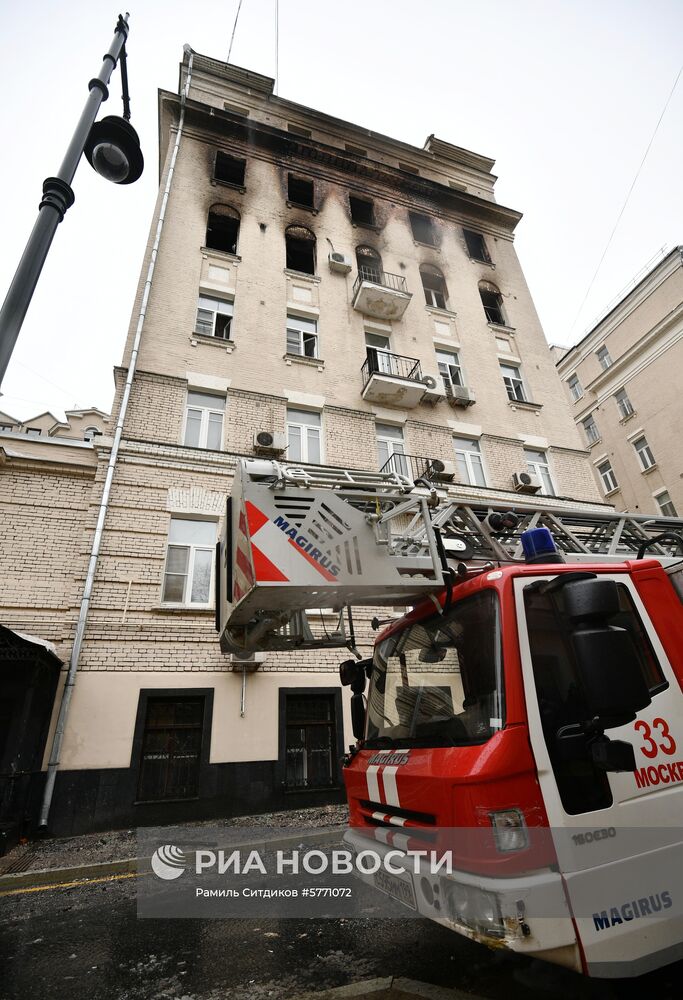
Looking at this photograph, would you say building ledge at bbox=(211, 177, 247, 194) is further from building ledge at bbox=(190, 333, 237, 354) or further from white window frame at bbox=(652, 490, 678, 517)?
white window frame at bbox=(652, 490, 678, 517)

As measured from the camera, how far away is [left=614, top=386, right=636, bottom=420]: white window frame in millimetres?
25903

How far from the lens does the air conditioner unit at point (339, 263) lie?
1623cm

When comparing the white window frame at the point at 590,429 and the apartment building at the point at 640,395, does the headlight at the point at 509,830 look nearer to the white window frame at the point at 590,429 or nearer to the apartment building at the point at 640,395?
the apartment building at the point at 640,395

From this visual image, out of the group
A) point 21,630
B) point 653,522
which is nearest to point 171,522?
point 21,630

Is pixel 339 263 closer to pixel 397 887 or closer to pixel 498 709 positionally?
pixel 498 709

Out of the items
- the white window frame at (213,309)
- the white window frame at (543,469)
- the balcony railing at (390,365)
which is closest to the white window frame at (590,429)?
the white window frame at (543,469)

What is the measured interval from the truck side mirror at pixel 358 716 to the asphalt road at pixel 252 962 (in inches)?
57.6

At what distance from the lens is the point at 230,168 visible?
17328mm

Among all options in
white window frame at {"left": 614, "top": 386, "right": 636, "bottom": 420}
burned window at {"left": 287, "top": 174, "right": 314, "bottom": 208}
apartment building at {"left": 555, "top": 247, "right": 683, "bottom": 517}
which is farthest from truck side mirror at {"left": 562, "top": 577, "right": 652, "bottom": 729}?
white window frame at {"left": 614, "top": 386, "right": 636, "bottom": 420}

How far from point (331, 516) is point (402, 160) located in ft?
77.9

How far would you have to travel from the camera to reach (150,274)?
1326 centimetres

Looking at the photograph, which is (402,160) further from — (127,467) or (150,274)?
(127,467)

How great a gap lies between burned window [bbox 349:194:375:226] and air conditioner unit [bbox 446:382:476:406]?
859cm

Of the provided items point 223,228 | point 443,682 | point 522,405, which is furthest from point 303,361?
point 443,682
